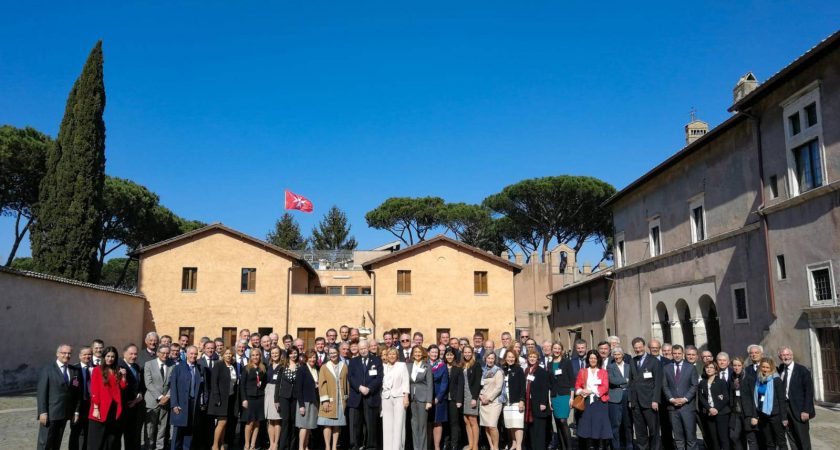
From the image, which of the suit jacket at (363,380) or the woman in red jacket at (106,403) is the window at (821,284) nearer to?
the suit jacket at (363,380)

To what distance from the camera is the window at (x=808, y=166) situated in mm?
16188

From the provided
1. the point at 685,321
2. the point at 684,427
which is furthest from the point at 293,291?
the point at 684,427

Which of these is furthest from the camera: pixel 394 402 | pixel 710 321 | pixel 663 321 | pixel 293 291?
pixel 293 291

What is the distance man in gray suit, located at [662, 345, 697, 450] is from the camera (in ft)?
31.4

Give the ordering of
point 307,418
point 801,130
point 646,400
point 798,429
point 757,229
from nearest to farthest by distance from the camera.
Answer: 1. point 798,429
2. point 646,400
3. point 307,418
4. point 801,130
5. point 757,229

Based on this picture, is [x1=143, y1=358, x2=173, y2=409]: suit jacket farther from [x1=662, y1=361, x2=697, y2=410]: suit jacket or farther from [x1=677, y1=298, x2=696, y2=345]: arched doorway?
[x1=677, y1=298, x2=696, y2=345]: arched doorway

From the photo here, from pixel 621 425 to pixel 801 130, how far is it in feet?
36.2

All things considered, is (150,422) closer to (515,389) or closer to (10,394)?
(515,389)

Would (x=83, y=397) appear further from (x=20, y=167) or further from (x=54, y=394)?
(x=20, y=167)

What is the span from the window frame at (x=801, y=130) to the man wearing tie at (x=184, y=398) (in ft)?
50.9

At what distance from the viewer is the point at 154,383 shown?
33.0 feet

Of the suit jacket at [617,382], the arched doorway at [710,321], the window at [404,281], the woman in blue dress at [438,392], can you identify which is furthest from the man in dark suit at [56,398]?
the window at [404,281]

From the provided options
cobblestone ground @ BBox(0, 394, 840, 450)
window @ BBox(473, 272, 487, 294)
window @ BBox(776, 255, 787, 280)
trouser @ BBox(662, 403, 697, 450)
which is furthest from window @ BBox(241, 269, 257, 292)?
trouser @ BBox(662, 403, 697, 450)

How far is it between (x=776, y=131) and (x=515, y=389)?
13.0 meters
